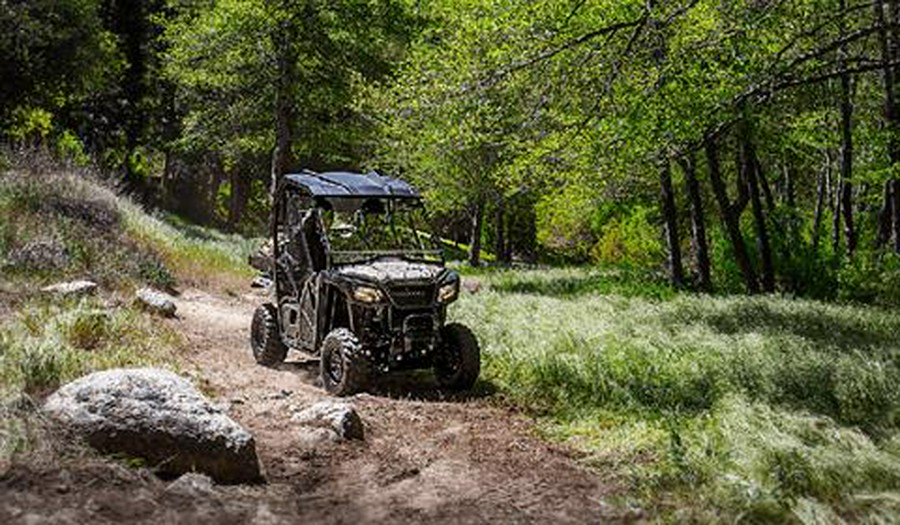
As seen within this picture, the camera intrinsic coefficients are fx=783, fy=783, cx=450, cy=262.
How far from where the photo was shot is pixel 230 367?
381 inches

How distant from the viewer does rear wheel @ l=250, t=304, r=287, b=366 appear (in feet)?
33.3

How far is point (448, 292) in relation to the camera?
8.77 metres

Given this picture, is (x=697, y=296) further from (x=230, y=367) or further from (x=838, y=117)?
(x=230, y=367)

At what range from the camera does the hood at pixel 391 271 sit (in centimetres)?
838

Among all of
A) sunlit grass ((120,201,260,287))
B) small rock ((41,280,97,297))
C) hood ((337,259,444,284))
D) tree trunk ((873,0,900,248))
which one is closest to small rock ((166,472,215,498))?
hood ((337,259,444,284))

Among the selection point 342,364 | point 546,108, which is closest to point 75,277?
point 342,364

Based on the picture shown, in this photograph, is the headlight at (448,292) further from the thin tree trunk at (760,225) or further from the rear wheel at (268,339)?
the thin tree trunk at (760,225)

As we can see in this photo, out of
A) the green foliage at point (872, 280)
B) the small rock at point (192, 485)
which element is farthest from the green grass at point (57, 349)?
the green foliage at point (872, 280)

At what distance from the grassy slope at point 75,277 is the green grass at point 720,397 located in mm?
4090

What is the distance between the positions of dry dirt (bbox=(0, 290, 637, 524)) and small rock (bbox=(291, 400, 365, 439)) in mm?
111

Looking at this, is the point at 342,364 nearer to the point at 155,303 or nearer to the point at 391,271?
the point at 391,271

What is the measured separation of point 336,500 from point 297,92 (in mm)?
20389

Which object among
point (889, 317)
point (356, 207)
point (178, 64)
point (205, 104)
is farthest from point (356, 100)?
point (889, 317)

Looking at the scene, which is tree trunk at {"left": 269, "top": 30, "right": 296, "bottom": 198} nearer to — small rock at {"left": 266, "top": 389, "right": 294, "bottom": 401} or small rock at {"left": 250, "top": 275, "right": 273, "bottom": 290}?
small rock at {"left": 250, "top": 275, "right": 273, "bottom": 290}
